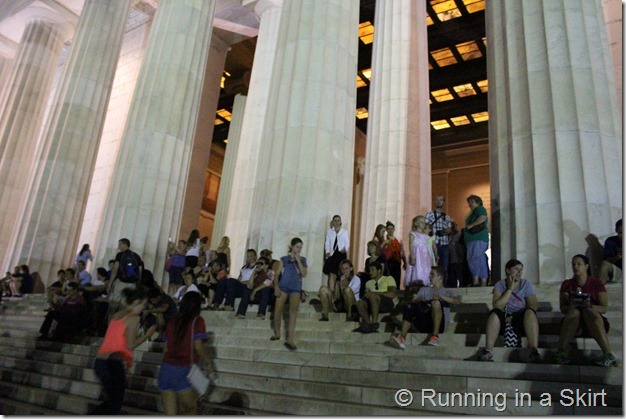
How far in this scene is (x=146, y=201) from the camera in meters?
13.4

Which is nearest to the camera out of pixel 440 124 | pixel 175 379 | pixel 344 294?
pixel 175 379

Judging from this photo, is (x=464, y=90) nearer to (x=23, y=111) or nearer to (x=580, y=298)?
(x=23, y=111)

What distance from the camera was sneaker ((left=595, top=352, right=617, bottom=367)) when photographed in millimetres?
4906

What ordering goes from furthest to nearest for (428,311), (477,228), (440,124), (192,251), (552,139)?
(440,124)
(192,251)
(477,228)
(552,139)
(428,311)

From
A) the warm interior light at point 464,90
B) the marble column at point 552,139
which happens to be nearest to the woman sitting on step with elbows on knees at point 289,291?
the marble column at point 552,139

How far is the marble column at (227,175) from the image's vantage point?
23.3m

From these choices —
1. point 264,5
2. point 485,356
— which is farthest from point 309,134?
point 264,5

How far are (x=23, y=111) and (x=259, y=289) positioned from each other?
20058mm

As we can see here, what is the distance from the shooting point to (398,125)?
51.9 ft

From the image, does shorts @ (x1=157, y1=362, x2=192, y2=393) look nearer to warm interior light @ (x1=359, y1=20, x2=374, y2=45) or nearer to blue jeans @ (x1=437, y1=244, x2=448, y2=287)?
blue jeans @ (x1=437, y1=244, x2=448, y2=287)

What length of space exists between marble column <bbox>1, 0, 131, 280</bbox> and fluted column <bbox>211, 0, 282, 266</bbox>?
5.63 meters

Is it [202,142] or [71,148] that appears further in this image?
[202,142]

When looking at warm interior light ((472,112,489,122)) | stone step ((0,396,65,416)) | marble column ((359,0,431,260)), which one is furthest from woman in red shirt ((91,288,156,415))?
warm interior light ((472,112,489,122))

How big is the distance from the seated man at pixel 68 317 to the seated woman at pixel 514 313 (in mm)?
7600
